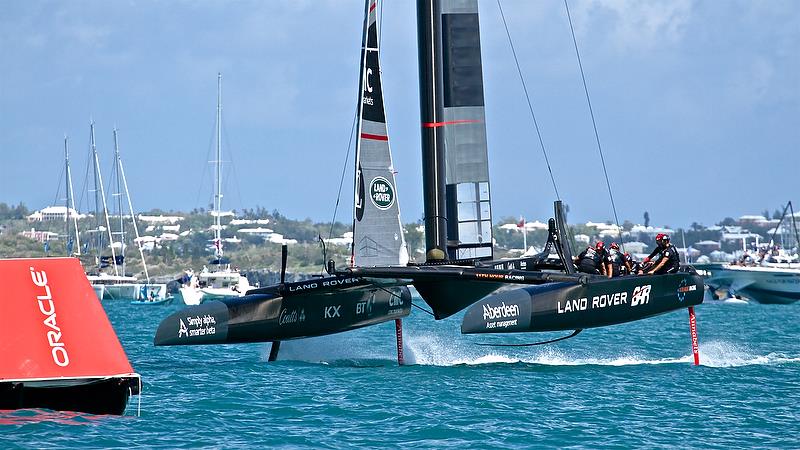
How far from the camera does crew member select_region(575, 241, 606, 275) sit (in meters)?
13.5

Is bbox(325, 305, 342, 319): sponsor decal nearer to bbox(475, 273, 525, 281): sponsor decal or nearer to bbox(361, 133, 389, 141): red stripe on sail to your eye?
bbox(361, 133, 389, 141): red stripe on sail

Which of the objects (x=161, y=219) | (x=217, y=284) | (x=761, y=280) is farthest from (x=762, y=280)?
(x=161, y=219)

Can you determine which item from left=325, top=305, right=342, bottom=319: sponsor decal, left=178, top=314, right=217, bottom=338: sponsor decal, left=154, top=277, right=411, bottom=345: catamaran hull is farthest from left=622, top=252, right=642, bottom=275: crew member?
left=178, top=314, right=217, bottom=338: sponsor decal

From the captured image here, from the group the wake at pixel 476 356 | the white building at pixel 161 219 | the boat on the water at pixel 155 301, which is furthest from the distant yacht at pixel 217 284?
the white building at pixel 161 219

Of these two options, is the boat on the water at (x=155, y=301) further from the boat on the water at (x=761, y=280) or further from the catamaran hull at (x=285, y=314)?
the catamaran hull at (x=285, y=314)

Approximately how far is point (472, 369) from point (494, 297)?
138 centimetres

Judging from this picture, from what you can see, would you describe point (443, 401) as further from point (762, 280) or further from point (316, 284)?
point (762, 280)

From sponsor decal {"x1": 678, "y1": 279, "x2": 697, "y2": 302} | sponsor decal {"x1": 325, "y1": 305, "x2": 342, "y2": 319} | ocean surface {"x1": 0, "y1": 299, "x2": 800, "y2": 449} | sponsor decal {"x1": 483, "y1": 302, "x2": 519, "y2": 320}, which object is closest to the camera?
ocean surface {"x1": 0, "y1": 299, "x2": 800, "y2": 449}

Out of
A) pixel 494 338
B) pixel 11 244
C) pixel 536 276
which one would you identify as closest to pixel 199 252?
pixel 11 244

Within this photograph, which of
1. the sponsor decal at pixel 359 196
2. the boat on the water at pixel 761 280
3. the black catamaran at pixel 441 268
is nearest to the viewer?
the black catamaran at pixel 441 268

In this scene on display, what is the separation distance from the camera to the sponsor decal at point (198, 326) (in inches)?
499

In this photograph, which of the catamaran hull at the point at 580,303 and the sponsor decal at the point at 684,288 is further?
the sponsor decal at the point at 684,288

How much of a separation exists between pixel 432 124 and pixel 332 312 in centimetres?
249

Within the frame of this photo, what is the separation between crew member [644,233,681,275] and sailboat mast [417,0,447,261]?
7.86ft
